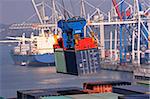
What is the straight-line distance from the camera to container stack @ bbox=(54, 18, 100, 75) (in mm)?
Answer: 17031

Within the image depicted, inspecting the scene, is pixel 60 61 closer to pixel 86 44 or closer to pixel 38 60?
pixel 86 44

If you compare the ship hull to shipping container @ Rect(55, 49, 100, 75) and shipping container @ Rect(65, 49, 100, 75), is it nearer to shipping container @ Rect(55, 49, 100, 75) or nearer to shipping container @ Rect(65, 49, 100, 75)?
shipping container @ Rect(65, 49, 100, 75)

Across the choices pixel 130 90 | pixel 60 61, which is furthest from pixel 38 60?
pixel 130 90

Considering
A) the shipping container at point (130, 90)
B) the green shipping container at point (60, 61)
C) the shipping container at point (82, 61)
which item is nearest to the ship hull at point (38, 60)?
the shipping container at point (82, 61)

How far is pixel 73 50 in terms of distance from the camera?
17.7m

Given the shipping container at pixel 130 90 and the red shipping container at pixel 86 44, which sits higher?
the red shipping container at pixel 86 44

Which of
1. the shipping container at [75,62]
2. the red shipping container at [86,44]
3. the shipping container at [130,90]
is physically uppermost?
the red shipping container at [86,44]

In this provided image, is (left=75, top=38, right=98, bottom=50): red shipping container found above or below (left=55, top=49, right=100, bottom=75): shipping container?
above

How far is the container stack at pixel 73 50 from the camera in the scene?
55.9 feet

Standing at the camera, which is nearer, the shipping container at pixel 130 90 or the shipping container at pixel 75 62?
the shipping container at pixel 130 90

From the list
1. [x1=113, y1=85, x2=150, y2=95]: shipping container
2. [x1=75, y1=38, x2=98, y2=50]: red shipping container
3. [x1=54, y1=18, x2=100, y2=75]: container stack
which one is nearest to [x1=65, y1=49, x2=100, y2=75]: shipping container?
[x1=54, y1=18, x2=100, y2=75]: container stack

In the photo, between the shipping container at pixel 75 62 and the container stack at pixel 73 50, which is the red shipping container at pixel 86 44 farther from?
the shipping container at pixel 75 62

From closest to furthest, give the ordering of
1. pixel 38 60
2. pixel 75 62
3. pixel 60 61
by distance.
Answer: pixel 75 62 < pixel 60 61 < pixel 38 60

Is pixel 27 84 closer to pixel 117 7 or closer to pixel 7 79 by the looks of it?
pixel 7 79
